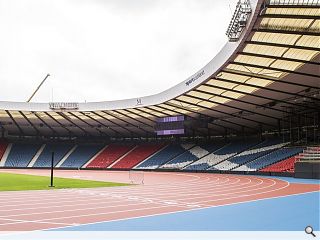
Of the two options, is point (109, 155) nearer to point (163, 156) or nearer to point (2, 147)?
point (163, 156)

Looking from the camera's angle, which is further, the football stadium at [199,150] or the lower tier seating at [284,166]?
the lower tier seating at [284,166]

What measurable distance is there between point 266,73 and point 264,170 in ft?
45.6

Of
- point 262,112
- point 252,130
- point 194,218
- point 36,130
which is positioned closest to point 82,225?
point 194,218

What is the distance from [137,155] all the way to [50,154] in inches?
606

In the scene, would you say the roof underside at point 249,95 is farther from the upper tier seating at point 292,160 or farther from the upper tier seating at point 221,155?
the upper tier seating at point 292,160

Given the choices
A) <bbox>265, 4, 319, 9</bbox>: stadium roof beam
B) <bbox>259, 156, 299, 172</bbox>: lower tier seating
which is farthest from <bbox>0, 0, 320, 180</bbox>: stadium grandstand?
<bbox>259, 156, 299, 172</bbox>: lower tier seating

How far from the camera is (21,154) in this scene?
62125mm

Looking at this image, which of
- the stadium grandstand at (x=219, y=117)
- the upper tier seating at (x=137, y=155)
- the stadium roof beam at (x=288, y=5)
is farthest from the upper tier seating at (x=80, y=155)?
the stadium roof beam at (x=288, y=5)

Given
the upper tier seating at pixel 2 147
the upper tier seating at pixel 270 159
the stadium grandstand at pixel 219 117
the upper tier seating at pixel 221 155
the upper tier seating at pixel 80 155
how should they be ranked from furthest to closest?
1. the upper tier seating at pixel 2 147
2. the upper tier seating at pixel 80 155
3. the upper tier seating at pixel 221 155
4. the upper tier seating at pixel 270 159
5. the stadium grandstand at pixel 219 117

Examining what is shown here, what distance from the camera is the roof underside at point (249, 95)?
17.8 metres

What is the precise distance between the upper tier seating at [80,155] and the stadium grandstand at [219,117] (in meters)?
0.17

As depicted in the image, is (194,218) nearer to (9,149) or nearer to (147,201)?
(147,201)

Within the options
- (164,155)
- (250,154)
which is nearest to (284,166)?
(250,154)

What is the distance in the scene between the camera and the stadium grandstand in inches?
753
